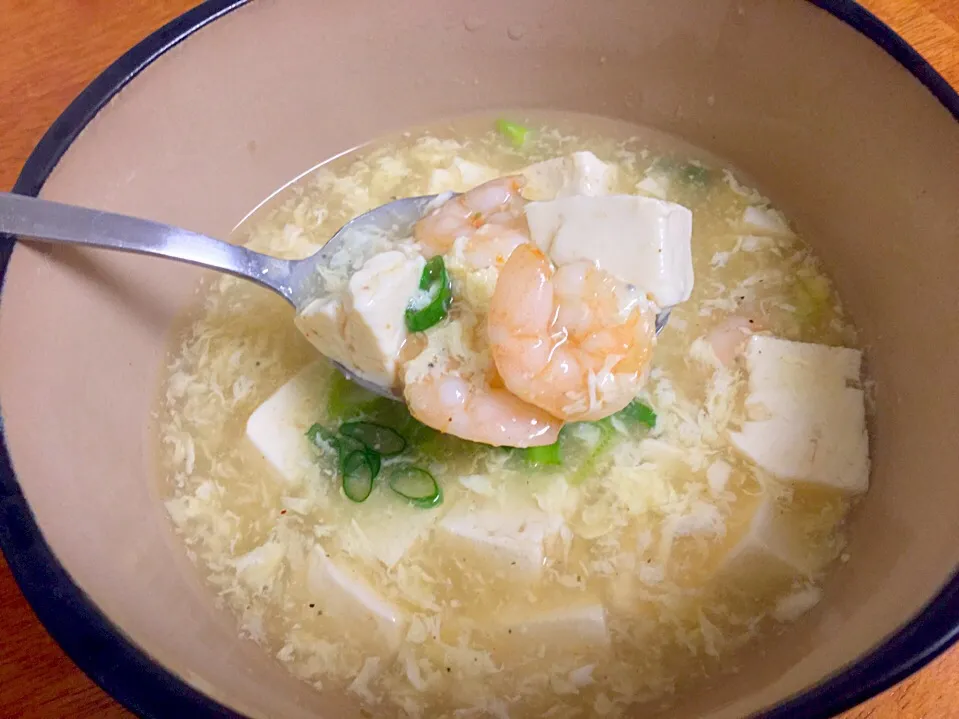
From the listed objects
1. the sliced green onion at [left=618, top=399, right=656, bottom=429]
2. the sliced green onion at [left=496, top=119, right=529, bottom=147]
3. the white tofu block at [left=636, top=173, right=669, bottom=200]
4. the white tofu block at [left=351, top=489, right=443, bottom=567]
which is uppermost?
the sliced green onion at [left=496, top=119, right=529, bottom=147]

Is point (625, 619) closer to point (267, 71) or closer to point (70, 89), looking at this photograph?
point (267, 71)

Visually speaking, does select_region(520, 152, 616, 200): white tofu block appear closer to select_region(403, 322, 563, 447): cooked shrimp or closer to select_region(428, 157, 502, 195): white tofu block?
select_region(428, 157, 502, 195): white tofu block

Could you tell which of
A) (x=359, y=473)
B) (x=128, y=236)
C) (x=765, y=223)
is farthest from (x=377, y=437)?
(x=765, y=223)

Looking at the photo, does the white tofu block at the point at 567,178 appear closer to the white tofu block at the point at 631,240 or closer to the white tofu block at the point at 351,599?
the white tofu block at the point at 631,240

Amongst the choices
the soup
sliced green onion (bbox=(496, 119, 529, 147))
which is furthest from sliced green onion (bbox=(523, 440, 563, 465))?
sliced green onion (bbox=(496, 119, 529, 147))

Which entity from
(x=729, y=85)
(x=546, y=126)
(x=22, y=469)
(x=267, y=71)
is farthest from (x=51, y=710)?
(x=729, y=85)

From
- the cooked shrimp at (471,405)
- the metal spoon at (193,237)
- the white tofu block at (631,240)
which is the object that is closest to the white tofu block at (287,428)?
the metal spoon at (193,237)
